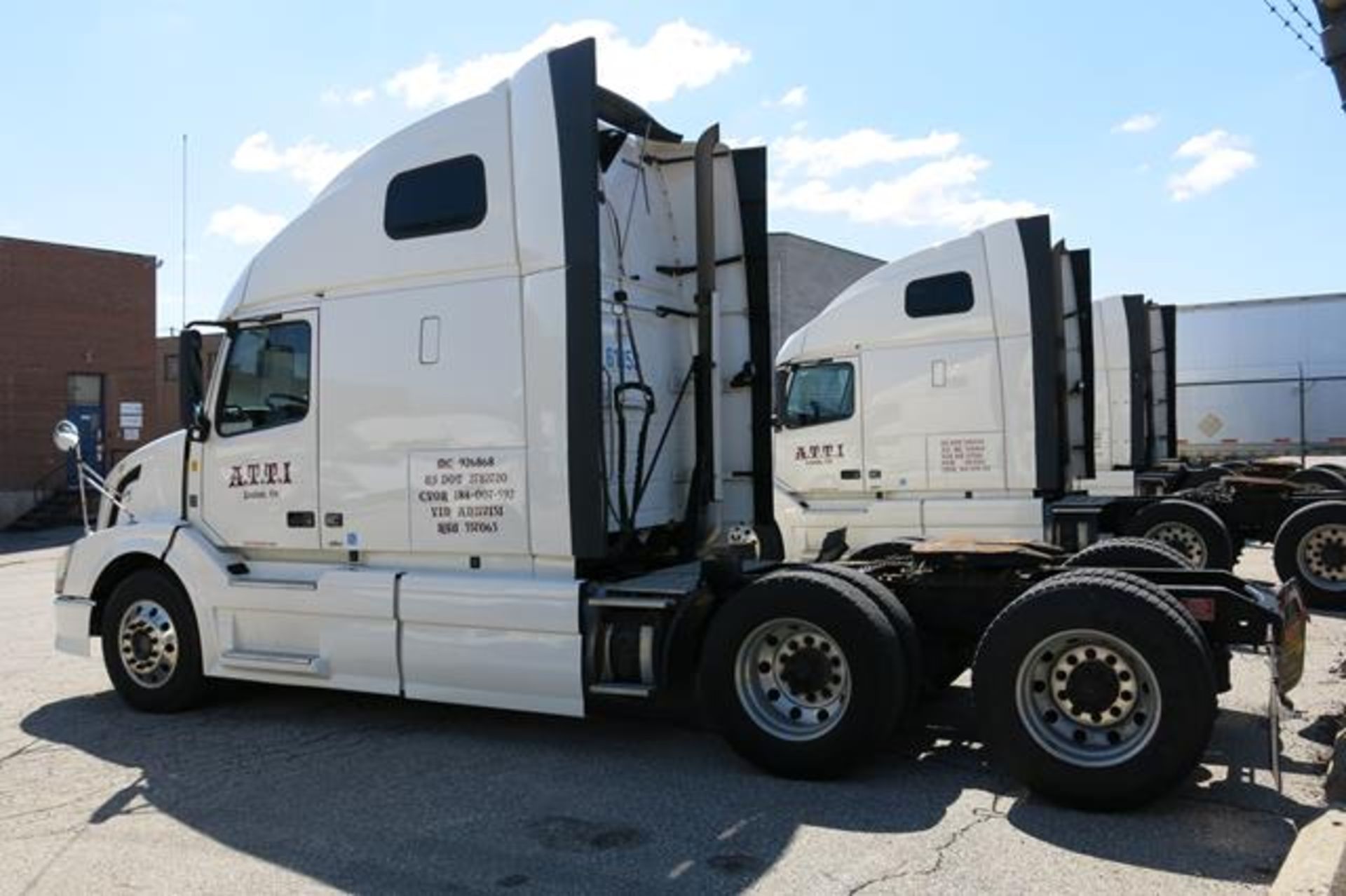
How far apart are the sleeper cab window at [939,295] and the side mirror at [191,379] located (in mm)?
6593

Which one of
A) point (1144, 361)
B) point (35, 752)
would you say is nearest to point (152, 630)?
point (35, 752)

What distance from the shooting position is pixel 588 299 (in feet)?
20.1

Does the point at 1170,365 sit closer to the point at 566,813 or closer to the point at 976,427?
the point at 976,427

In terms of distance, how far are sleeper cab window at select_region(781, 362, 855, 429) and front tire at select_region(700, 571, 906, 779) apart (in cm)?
622

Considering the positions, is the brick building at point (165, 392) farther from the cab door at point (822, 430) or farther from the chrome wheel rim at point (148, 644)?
the chrome wheel rim at point (148, 644)

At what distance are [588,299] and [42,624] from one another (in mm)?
8588

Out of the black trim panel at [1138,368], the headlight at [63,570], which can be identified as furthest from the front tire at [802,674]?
the black trim panel at [1138,368]

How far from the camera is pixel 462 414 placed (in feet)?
21.6

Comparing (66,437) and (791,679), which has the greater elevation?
(66,437)

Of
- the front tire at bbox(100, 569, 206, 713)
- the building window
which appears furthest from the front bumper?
the building window

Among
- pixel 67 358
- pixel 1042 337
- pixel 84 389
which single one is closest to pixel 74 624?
pixel 1042 337

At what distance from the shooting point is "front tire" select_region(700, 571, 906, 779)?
548cm

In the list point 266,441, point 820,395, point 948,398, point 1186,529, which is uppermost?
point 820,395

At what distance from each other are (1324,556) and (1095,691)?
8.20 metres
